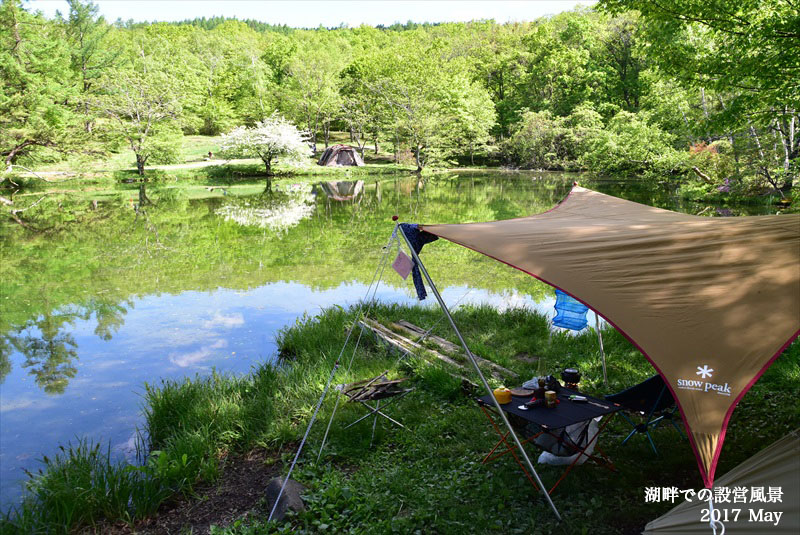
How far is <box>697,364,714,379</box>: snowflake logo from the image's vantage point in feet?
9.14

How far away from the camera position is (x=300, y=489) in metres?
3.81

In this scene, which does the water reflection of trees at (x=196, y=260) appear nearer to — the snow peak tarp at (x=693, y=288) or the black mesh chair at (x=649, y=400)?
the black mesh chair at (x=649, y=400)

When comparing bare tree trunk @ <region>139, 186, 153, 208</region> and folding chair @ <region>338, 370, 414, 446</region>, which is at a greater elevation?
bare tree trunk @ <region>139, 186, 153, 208</region>

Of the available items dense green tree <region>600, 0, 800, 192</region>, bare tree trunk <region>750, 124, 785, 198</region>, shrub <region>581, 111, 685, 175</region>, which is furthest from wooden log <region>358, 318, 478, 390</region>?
shrub <region>581, 111, 685, 175</region>

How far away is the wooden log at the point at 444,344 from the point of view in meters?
5.58

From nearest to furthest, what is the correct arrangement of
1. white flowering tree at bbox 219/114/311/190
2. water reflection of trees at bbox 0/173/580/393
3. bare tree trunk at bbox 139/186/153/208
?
1. water reflection of trees at bbox 0/173/580/393
2. bare tree trunk at bbox 139/186/153/208
3. white flowering tree at bbox 219/114/311/190

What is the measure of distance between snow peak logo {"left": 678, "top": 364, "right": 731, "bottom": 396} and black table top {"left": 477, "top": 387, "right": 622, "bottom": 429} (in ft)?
2.97

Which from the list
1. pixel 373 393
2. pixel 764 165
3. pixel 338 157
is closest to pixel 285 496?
pixel 373 393

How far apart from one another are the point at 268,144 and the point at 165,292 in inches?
933

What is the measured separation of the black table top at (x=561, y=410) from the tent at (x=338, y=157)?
1364 inches

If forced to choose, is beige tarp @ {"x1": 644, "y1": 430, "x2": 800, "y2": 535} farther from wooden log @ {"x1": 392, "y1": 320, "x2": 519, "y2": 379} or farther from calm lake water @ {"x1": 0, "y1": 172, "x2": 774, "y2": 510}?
calm lake water @ {"x1": 0, "y1": 172, "x2": 774, "y2": 510}

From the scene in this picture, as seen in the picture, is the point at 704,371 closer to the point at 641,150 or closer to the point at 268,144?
the point at 641,150

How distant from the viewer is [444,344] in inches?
257

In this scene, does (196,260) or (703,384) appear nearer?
(703,384)
